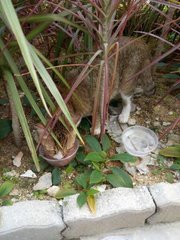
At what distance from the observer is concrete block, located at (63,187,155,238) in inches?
61.4

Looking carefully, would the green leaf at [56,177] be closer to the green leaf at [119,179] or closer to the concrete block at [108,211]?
the concrete block at [108,211]

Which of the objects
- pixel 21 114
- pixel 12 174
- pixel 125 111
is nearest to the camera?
pixel 21 114

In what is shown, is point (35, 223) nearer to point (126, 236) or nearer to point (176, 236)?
point (126, 236)

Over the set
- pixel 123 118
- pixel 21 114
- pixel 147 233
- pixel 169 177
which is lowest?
pixel 147 233

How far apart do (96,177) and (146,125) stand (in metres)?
0.49

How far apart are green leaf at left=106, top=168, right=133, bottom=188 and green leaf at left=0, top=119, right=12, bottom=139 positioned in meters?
0.53

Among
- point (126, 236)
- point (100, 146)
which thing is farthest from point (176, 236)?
point (100, 146)

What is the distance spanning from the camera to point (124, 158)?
1.67 meters

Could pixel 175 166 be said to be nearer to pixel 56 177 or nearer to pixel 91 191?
pixel 91 191

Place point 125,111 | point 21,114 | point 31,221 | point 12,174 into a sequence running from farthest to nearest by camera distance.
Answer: point 125,111 → point 12,174 → point 31,221 → point 21,114

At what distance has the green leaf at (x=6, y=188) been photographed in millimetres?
1593

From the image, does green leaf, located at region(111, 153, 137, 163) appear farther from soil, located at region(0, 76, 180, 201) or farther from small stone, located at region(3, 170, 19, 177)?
small stone, located at region(3, 170, 19, 177)

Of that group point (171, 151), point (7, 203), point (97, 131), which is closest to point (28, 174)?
point (7, 203)

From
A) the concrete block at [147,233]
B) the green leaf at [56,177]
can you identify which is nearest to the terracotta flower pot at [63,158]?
the green leaf at [56,177]
